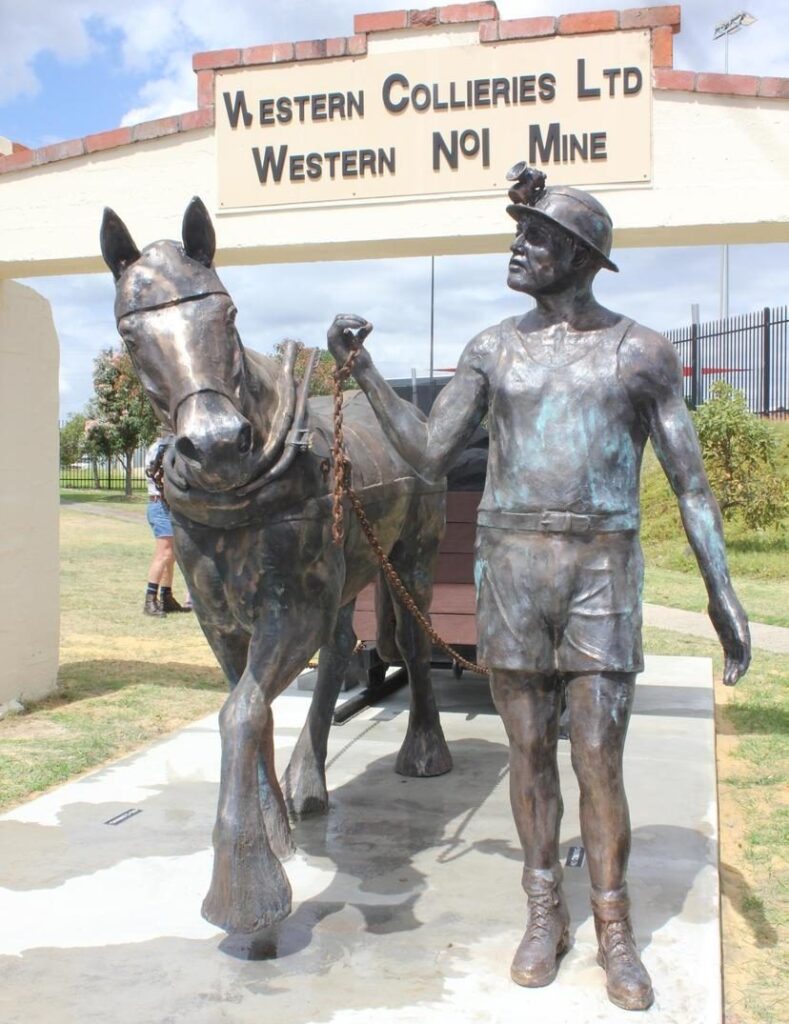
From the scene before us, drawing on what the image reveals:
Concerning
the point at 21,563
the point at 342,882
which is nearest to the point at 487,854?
the point at 342,882

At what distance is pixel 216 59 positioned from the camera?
220 inches

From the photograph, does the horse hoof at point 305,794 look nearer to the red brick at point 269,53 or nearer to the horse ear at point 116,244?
the horse ear at point 116,244

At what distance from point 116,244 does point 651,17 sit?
10.8 ft

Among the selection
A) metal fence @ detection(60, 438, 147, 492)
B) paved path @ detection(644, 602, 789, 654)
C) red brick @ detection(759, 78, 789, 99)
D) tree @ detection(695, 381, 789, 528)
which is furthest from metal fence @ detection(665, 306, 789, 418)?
metal fence @ detection(60, 438, 147, 492)

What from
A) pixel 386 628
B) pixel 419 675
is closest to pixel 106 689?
pixel 386 628

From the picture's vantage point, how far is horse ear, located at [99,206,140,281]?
2.96 meters

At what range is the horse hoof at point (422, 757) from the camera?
5066 mm

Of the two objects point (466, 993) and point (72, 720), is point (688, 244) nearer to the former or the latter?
point (466, 993)

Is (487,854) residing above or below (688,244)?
below

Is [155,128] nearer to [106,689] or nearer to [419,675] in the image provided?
[419,675]

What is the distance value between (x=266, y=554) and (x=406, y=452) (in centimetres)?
53

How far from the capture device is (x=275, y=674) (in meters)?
3.23

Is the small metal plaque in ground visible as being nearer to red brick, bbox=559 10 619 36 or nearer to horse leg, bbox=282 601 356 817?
horse leg, bbox=282 601 356 817

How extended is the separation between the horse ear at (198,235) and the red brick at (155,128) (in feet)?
9.50
